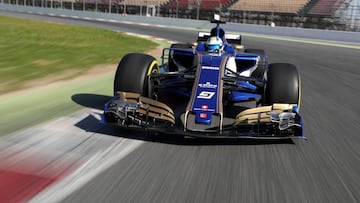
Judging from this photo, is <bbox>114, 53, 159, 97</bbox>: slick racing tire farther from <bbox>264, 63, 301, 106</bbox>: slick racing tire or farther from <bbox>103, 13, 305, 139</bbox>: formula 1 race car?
<bbox>264, 63, 301, 106</bbox>: slick racing tire

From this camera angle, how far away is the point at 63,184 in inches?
126

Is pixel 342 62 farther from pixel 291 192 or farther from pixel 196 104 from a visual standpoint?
pixel 291 192

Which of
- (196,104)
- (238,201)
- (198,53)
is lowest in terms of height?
(238,201)

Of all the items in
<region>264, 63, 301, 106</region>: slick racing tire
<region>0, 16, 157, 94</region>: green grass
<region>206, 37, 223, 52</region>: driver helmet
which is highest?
<region>206, 37, 223, 52</region>: driver helmet

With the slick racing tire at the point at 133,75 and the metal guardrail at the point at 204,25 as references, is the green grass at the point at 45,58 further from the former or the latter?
the metal guardrail at the point at 204,25

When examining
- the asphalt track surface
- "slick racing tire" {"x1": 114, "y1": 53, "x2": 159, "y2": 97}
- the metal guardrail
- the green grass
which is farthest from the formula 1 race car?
the metal guardrail

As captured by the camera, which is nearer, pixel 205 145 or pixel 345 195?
pixel 345 195

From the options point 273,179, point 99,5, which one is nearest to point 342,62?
point 273,179

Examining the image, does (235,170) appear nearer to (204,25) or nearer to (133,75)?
(133,75)

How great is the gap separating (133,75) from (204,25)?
26958mm

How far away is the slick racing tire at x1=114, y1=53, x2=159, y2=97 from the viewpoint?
16.8ft

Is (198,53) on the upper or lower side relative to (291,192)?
upper

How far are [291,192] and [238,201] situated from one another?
1.63 feet

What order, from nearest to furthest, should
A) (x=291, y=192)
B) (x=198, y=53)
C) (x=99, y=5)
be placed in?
1. (x=291, y=192)
2. (x=198, y=53)
3. (x=99, y=5)
